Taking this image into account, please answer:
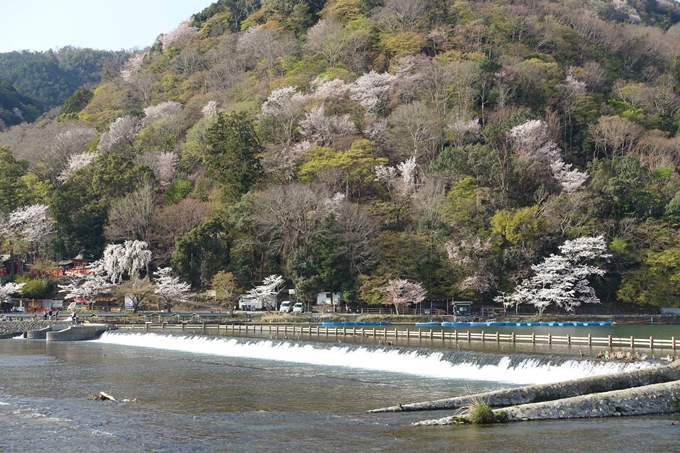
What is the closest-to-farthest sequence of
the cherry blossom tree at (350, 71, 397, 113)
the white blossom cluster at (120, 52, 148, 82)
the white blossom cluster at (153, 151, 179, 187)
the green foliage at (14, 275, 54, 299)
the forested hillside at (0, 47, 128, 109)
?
the green foliage at (14, 275, 54, 299), the white blossom cluster at (153, 151, 179, 187), the cherry blossom tree at (350, 71, 397, 113), the white blossom cluster at (120, 52, 148, 82), the forested hillside at (0, 47, 128, 109)

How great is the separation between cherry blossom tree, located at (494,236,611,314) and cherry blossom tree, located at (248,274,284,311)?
2023 cm

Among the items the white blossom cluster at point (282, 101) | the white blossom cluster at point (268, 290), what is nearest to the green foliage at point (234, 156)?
the white blossom cluster at point (282, 101)

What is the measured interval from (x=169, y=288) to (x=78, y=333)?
1175 centimetres

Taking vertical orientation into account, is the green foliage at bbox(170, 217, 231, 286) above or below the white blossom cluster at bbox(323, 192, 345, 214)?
below

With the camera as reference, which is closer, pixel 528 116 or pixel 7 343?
pixel 7 343

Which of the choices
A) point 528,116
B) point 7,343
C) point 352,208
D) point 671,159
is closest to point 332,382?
point 7,343

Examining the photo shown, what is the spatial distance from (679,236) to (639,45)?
53.4m

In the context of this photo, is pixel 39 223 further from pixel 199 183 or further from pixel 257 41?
pixel 257 41

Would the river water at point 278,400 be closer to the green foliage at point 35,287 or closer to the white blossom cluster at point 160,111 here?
the green foliage at point 35,287

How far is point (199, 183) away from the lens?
84.4 metres

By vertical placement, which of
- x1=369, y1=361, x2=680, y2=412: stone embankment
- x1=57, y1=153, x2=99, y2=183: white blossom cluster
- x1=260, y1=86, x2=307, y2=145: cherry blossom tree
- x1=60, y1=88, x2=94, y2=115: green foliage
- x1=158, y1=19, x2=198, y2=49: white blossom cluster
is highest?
x1=158, y1=19, x2=198, y2=49: white blossom cluster

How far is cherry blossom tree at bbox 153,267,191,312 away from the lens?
69062 mm

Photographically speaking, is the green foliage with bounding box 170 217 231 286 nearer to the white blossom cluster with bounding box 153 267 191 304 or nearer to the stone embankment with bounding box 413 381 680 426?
the white blossom cluster with bounding box 153 267 191 304

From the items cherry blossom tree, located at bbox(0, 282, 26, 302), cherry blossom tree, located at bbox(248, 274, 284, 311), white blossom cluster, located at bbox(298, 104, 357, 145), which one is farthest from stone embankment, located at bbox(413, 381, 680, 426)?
white blossom cluster, located at bbox(298, 104, 357, 145)
